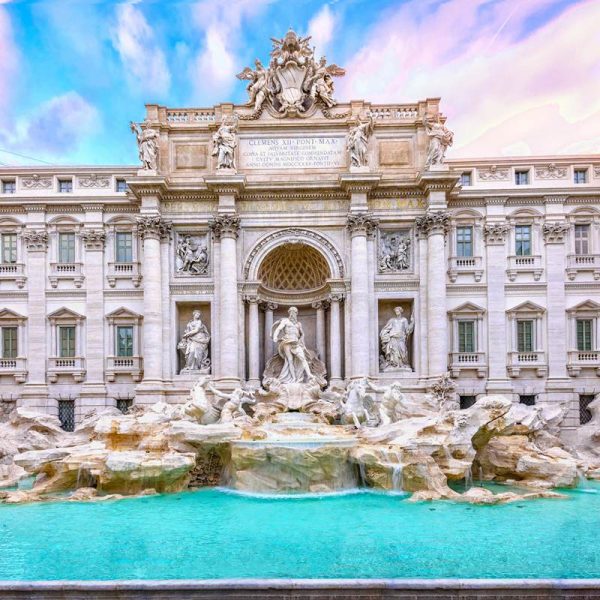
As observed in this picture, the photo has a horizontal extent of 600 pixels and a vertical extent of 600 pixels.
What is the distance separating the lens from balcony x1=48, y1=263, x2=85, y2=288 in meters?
23.0

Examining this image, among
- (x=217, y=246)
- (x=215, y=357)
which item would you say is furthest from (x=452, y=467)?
(x=217, y=246)

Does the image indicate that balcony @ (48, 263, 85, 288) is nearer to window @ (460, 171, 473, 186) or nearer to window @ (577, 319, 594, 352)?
window @ (460, 171, 473, 186)

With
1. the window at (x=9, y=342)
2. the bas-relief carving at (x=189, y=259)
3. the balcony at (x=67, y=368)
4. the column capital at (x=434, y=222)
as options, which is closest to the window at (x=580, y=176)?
the column capital at (x=434, y=222)

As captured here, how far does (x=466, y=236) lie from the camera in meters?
23.2

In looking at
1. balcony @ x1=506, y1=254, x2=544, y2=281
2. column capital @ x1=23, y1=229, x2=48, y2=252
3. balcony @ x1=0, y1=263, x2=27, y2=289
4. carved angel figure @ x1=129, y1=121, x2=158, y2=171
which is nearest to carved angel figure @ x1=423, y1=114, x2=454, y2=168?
balcony @ x1=506, y1=254, x2=544, y2=281

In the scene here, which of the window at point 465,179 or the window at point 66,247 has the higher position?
the window at point 465,179

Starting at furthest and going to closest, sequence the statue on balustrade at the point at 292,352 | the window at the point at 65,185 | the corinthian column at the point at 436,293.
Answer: the window at the point at 65,185 → the corinthian column at the point at 436,293 → the statue on balustrade at the point at 292,352

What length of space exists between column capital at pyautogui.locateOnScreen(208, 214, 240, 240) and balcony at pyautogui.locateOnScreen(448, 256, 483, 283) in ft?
31.1

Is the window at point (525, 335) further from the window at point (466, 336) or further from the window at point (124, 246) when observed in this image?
the window at point (124, 246)

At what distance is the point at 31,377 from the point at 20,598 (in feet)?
59.5

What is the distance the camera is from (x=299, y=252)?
23.4 m

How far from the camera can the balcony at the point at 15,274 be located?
23031 millimetres

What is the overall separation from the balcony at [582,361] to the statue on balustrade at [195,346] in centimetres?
1570

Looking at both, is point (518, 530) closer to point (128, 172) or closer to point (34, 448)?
point (34, 448)
